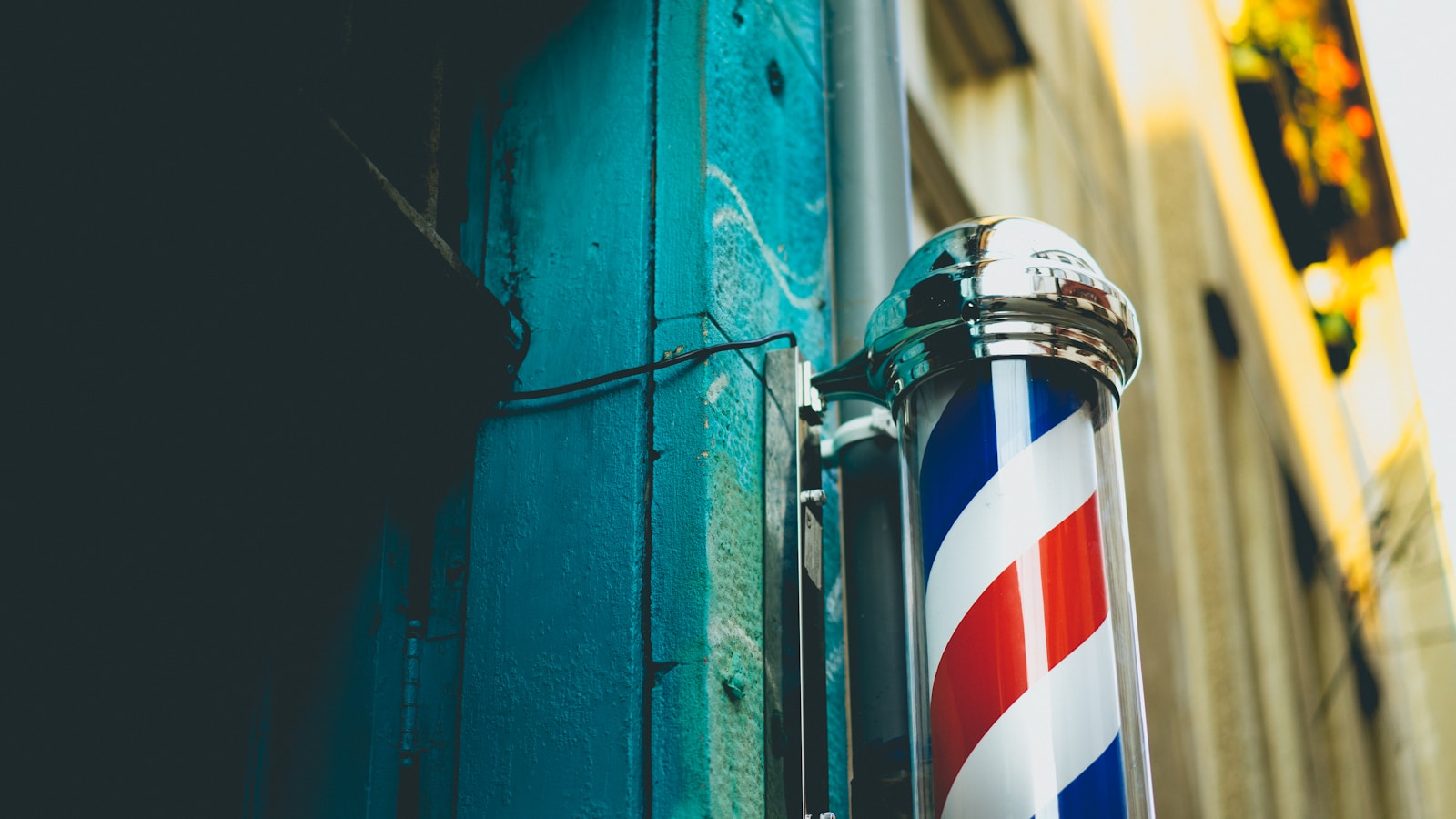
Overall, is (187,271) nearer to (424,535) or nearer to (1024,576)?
(424,535)

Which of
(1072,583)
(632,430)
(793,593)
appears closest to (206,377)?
(632,430)

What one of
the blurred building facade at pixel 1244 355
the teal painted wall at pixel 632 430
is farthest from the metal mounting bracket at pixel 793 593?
the blurred building facade at pixel 1244 355

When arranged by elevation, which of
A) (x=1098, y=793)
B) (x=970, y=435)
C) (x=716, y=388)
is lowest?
(x=1098, y=793)

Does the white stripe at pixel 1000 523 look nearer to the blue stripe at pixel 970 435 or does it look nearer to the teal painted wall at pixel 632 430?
the blue stripe at pixel 970 435

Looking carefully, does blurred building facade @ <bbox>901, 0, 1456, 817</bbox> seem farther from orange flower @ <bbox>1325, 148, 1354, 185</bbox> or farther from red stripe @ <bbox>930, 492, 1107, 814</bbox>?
red stripe @ <bbox>930, 492, 1107, 814</bbox>

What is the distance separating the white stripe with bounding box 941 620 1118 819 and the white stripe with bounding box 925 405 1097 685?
10cm

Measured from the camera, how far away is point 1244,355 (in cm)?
562

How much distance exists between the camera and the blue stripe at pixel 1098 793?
1.17m

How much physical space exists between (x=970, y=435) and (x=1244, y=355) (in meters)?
4.77

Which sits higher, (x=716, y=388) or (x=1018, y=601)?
(x=716, y=388)

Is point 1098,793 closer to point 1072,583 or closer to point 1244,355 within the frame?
point 1072,583

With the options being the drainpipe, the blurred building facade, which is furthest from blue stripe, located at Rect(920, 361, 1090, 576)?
the blurred building facade

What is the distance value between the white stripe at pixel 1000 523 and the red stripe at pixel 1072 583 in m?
0.01

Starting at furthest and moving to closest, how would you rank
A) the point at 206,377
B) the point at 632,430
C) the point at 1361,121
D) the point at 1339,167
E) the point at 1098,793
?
1. the point at 1361,121
2. the point at 1339,167
3. the point at 632,430
4. the point at 206,377
5. the point at 1098,793
